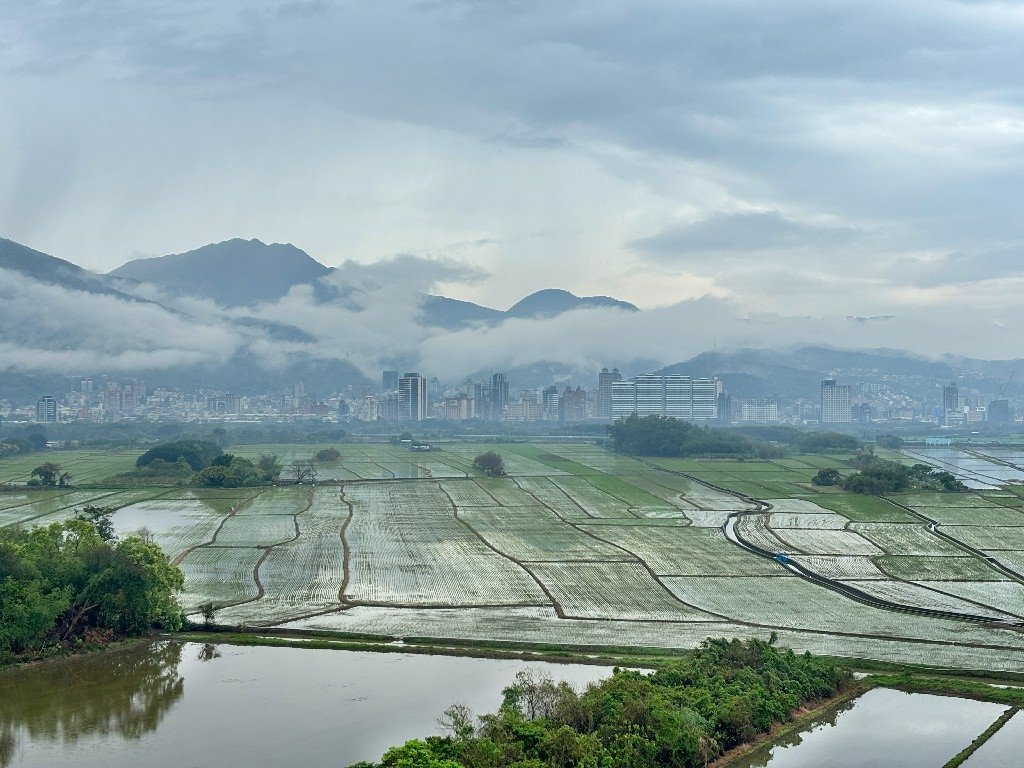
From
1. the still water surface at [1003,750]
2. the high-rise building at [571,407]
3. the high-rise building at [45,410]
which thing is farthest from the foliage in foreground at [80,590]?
the high-rise building at [571,407]

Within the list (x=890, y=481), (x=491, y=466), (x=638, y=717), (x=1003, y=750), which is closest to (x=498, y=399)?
(x=491, y=466)

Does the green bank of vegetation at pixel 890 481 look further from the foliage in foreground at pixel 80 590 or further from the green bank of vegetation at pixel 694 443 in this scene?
the foliage in foreground at pixel 80 590

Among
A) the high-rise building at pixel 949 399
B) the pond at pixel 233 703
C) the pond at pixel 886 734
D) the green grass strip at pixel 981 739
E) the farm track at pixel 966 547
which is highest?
the high-rise building at pixel 949 399

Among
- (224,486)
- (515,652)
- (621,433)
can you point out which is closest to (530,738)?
(515,652)

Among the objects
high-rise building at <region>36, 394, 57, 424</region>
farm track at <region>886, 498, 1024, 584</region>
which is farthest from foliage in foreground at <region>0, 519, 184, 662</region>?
high-rise building at <region>36, 394, 57, 424</region>

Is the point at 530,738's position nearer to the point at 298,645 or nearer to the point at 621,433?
the point at 298,645
